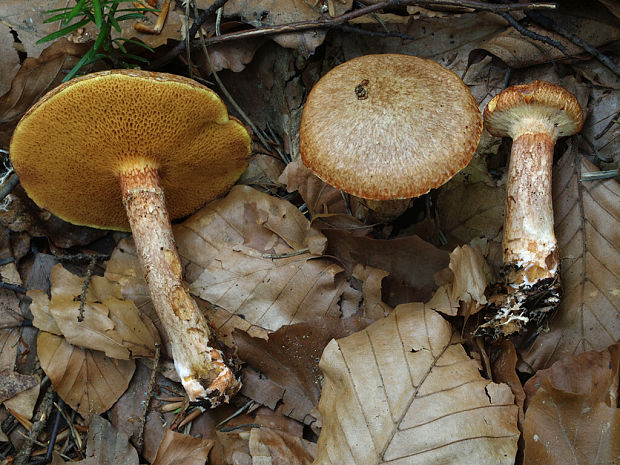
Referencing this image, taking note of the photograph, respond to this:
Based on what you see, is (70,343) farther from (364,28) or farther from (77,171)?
(364,28)

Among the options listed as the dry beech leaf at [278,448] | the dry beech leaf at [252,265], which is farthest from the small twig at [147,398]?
the dry beech leaf at [278,448]

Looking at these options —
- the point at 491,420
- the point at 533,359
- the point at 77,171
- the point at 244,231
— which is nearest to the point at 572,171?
the point at 533,359

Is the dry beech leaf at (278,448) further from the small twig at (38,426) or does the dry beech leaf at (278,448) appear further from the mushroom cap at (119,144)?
the mushroom cap at (119,144)

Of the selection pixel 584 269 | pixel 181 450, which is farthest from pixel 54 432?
pixel 584 269

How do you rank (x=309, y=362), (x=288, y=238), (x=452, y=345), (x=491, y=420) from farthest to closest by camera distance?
1. (x=288, y=238)
2. (x=309, y=362)
3. (x=452, y=345)
4. (x=491, y=420)

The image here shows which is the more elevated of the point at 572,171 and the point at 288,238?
the point at 572,171

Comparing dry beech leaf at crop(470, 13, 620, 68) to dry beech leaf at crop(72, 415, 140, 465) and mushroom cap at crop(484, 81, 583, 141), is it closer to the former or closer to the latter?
mushroom cap at crop(484, 81, 583, 141)

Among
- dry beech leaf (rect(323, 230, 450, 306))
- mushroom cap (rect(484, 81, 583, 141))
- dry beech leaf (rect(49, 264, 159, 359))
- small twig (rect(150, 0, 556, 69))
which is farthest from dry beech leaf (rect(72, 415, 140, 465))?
mushroom cap (rect(484, 81, 583, 141))
